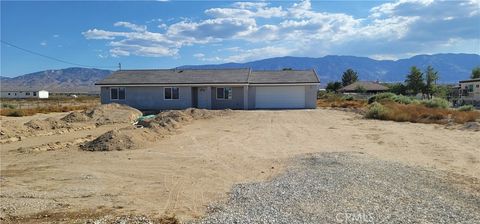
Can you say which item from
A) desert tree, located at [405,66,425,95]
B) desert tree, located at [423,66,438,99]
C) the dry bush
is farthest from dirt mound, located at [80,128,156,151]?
desert tree, located at [423,66,438,99]

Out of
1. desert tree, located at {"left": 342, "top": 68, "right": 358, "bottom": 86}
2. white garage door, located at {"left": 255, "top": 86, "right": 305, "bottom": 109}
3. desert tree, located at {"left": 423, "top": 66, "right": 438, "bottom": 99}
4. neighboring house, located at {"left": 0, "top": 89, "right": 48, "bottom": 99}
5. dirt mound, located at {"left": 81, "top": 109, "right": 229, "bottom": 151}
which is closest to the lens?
dirt mound, located at {"left": 81, "top": 109, "right": 229, "bottom": 151}

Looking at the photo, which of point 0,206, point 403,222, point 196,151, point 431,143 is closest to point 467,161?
point 431,143

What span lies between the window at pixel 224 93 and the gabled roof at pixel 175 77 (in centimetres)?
79

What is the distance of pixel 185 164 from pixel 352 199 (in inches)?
219

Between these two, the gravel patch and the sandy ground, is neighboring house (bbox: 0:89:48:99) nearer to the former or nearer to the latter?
the sandy ground

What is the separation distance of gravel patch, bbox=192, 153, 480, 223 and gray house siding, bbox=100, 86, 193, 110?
27.1m

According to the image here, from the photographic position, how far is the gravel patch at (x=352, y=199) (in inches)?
290

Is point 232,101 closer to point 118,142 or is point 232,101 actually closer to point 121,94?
point 121,94

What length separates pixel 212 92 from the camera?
125ft

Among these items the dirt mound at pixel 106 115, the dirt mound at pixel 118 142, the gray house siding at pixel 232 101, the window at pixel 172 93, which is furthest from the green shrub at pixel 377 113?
the window at pixel 172 93

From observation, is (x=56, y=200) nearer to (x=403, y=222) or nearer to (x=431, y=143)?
(x=403, y=222)

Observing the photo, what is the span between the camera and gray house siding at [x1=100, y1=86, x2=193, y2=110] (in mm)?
37719

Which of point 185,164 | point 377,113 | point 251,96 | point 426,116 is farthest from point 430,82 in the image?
point 185,164

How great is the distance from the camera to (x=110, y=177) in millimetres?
11188
